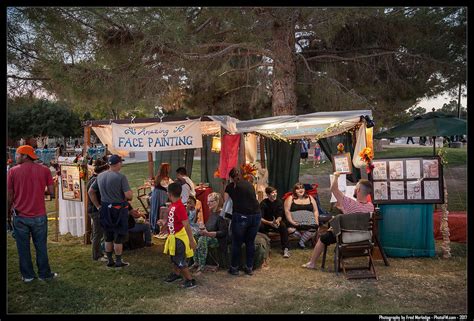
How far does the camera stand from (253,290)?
16.8 feet

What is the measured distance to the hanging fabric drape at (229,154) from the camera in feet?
24.8

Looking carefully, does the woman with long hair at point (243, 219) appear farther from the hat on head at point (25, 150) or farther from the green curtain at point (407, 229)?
the hat on head at point (25, 150)

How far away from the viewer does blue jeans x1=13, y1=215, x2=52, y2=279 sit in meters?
5.17

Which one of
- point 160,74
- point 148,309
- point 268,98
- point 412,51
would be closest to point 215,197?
point 148,309

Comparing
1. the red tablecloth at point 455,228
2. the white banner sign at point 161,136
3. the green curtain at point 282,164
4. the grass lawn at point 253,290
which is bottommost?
the grass lawn at point 253,290

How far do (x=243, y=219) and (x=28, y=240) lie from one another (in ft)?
9.06

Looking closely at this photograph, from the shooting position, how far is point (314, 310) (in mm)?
4480

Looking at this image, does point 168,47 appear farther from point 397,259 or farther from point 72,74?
point 397,259

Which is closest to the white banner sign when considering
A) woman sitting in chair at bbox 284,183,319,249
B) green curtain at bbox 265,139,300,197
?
woman sitting in chair at bbox 284,183,319,249

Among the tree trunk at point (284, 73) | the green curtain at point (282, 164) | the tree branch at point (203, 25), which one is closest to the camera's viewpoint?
the green curtain at point (282, 164)

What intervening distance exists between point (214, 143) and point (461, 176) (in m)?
12.0

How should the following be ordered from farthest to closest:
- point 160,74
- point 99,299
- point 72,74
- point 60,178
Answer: point 160,74 < point 72,74 < point 60,178 < point 99,299

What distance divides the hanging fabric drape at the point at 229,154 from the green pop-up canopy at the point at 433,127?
9.88 feet

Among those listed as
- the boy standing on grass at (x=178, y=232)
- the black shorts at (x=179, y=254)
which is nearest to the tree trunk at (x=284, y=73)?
the boy standing on grass at (x=178, y=232)
